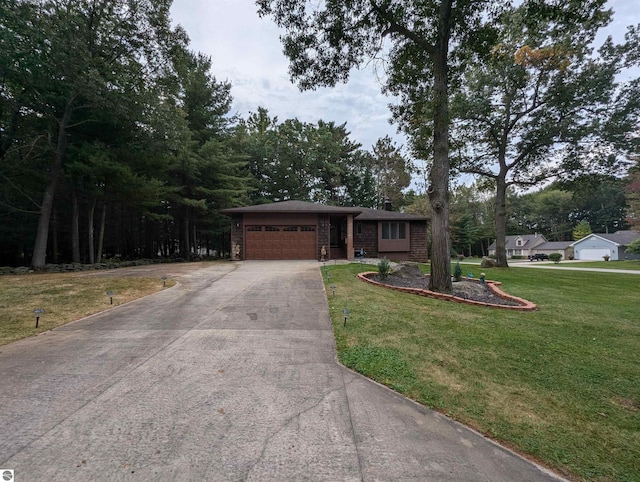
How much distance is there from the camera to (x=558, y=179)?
16531mm

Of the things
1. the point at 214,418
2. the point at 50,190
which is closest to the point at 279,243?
the point at 50,190

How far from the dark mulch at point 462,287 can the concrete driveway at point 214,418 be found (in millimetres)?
4828

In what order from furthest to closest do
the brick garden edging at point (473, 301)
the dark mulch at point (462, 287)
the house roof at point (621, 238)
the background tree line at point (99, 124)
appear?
the house roof at point (621, 238) → the background tree line at point (99, 124) → the dark mulch at point (462, 287) → the brick garden edging at point (473, 301)

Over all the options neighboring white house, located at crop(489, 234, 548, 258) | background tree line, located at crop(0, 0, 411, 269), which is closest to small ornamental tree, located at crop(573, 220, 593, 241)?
neighboring white house, located at crop(489, 234, 548, 258)

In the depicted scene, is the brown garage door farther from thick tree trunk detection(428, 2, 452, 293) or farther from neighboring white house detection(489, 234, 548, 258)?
neighboring white house detection(489, 234, 548, 258)

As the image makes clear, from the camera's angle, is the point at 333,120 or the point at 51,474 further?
the point at 333,120

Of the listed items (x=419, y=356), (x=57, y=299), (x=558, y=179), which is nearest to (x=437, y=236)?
(x=419, y=356)

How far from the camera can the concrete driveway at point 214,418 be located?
1856 mm

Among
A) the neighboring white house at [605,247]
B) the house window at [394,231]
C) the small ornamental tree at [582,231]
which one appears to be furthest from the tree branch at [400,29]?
the small ornamental tree at [582,231]

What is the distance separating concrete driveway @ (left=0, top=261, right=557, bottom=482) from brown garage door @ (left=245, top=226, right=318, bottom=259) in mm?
12068

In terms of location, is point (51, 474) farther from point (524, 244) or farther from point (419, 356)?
point (524, 244)

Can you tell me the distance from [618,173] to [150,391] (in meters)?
21.3

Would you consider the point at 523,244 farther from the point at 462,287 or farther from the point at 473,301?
the point at 473,301

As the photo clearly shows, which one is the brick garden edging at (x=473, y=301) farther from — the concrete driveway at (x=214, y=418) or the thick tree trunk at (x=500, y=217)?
the thick tree trunk at (x=500, y=217)
